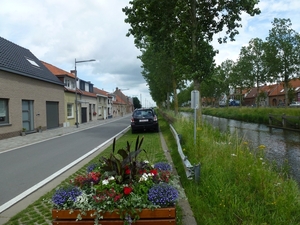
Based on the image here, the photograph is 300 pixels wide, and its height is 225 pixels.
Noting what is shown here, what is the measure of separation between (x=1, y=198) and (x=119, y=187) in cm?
336

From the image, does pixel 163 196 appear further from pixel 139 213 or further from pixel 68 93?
pixel 68 93

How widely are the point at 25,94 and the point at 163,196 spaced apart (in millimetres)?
18776

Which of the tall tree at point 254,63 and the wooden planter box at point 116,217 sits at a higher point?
the tall tree at point 254,63

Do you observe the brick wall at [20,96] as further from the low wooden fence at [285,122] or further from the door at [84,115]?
the low wooden fence at [285,122]

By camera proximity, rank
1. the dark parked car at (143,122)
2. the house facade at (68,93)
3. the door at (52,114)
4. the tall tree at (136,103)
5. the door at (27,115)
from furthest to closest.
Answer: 1. the tall tree at (136,103)
2. the house facade at (68,93)
3. the door at (52,114)
4. the door at (27,115)
5. the dark parked car at (143,122)

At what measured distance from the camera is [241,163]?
5.04 meters

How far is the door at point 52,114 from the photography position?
77.3 feet

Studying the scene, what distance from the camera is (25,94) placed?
759 inches

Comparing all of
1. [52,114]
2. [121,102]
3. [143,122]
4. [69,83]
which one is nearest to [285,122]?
[143,122]

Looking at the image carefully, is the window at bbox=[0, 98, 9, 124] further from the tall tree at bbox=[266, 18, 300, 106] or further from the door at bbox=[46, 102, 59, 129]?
the tall tree at bbox=[266, 18, 300, 106]

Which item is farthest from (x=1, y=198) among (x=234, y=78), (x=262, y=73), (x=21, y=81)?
(x=234, y=78)

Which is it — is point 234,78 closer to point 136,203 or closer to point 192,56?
point 192,56

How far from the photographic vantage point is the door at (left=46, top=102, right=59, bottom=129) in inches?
928

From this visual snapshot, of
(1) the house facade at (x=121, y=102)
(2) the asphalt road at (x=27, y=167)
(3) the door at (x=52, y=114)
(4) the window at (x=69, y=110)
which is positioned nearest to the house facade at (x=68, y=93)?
(4) the window at (x=69, y=110)
